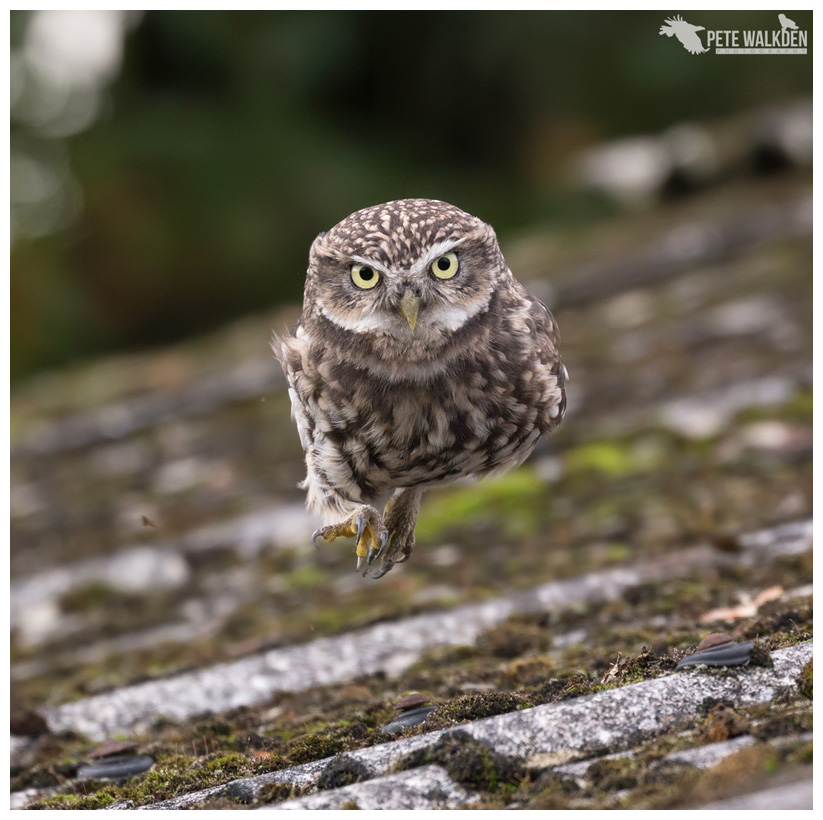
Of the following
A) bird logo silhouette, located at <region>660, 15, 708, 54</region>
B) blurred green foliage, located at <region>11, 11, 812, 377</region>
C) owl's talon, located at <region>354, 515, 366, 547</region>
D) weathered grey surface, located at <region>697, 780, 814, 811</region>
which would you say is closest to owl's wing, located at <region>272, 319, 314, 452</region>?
owl's talon, located at <region>354, 515, 366, 547</region>

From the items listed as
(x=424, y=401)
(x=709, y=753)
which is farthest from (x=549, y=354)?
(x=709, y=753)

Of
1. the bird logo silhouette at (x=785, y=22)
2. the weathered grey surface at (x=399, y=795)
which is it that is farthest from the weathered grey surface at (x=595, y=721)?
the bird logo silhouette at (x=785, y=22)

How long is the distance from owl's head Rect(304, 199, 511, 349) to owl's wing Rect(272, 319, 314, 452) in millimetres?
116

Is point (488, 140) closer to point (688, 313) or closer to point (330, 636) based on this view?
point (688, 313)

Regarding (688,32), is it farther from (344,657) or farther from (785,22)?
(344,657)

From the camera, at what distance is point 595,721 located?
71.4 inches

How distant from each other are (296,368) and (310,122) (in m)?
3.73

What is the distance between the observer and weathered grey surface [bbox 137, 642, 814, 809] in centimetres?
178

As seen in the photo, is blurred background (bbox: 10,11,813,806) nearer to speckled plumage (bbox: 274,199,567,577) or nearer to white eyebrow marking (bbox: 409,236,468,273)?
→ speckled plumage (bbox: 274,199,567,577)

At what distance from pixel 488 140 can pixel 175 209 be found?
1893mm

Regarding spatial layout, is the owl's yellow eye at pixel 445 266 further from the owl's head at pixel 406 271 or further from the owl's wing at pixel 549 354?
the owl's wing at pixel 549 354

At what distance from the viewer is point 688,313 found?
4750mm

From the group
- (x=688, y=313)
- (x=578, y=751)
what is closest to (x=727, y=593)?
(x=578, y=751)

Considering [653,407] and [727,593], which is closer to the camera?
[727,593]
